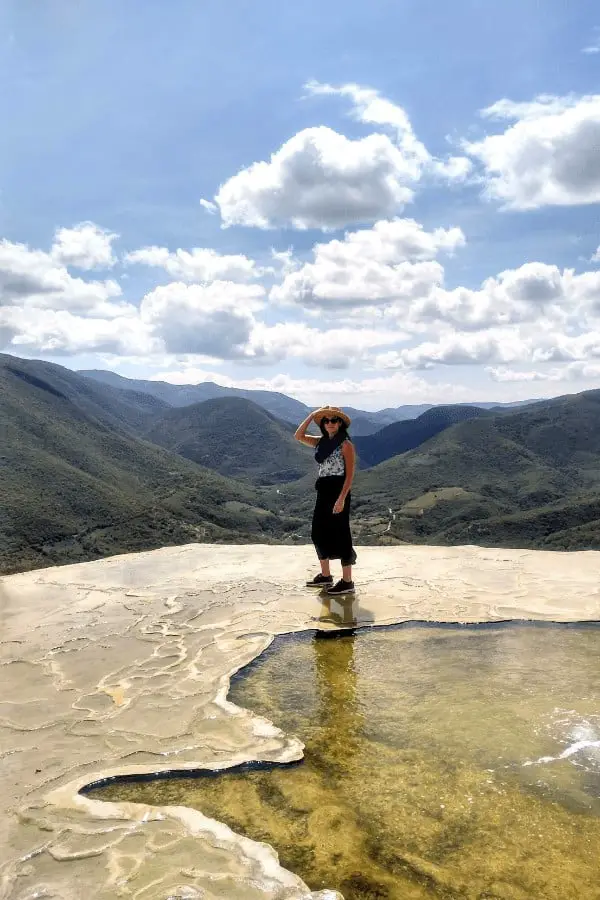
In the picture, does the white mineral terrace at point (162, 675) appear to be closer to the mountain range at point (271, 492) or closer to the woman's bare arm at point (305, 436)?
the woman's bare arm at point (305, 436)

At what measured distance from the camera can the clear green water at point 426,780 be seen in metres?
2.46

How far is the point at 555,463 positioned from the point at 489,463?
1616 cm

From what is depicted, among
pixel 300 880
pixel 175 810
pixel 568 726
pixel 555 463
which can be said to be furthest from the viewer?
pixel 555 463

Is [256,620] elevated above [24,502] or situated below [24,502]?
above

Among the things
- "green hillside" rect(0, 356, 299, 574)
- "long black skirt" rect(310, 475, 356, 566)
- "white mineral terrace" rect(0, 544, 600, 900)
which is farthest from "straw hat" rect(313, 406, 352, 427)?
"green hillside" rect(0, 356, 299, 574)

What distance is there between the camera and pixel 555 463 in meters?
108

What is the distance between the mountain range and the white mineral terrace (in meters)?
30.4

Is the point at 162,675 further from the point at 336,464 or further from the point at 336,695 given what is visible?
the point at 336,464

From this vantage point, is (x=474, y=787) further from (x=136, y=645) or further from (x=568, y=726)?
(x=136, y=645)

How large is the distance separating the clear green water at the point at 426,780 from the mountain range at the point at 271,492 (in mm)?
33768

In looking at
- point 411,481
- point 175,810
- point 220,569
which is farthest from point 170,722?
point 411,481

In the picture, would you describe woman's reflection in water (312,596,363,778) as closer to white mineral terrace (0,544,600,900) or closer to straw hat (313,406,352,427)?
white mineral terrace (0,544,600,900)

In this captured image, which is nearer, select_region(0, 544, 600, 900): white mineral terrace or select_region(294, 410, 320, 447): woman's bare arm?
select_region(0, 544, 600, 900): white mineral terrace

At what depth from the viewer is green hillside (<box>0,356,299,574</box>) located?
49938 millimetres
